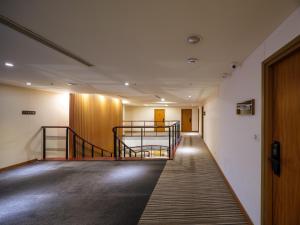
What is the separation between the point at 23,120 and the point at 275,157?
6000mm

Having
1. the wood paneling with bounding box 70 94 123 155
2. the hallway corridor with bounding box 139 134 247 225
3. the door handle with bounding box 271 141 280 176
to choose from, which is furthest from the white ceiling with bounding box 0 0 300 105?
the wood paneling with bounding box 70 94 123 155

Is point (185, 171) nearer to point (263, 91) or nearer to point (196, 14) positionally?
point (263, 91)

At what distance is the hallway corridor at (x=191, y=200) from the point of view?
2305 millimetres

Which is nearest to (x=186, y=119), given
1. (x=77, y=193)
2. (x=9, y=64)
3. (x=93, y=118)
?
(x=93, y=118)

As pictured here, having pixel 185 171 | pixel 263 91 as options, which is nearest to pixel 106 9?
pixel 263 91

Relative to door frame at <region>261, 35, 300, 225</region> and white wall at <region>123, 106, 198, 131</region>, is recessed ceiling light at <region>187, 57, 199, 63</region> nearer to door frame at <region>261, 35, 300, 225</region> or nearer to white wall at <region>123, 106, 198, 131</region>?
door frame at <region>261, 35, 300, 225</region>

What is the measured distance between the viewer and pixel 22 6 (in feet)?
4.30

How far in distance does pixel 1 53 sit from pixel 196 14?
8.50ft

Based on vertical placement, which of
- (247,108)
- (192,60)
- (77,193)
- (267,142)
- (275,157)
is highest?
(192,60)

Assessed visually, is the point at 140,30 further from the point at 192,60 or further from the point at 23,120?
the point at 23,120

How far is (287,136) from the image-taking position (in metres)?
1.58

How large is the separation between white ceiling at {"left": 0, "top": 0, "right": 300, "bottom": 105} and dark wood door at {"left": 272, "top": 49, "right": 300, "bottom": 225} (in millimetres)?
454

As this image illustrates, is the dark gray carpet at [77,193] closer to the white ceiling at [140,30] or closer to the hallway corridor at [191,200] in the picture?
the hallway corridor at [191,200]

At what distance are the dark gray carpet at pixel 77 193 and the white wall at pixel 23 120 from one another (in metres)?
0.58
